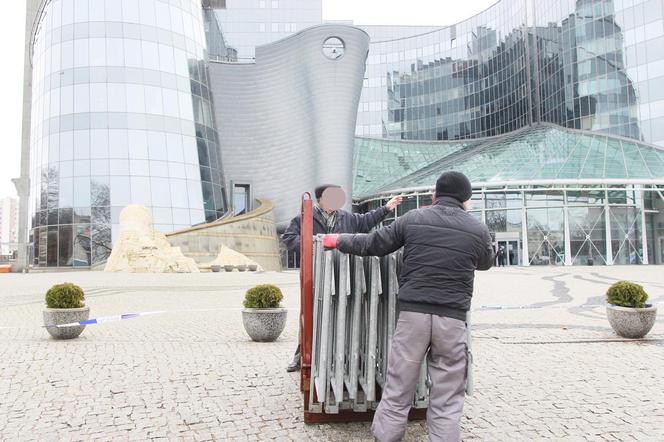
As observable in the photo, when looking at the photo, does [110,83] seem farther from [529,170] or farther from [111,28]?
[529,170]

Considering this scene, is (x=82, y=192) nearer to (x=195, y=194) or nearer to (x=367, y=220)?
(x=195, y=194)

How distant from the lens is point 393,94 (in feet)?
197

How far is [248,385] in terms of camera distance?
505cm

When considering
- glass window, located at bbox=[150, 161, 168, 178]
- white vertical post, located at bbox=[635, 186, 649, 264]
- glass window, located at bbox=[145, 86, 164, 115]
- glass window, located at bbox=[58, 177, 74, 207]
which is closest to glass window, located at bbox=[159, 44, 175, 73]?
glass window, located at bbox=[145, 86, 164, 115]

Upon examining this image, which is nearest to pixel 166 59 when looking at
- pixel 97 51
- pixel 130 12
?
pixel 130 12

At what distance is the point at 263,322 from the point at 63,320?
2956 millimetres

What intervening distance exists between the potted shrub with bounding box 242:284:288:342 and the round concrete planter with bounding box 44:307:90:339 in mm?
2476

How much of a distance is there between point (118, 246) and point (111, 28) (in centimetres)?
1557

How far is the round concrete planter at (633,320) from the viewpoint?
7.41 meters

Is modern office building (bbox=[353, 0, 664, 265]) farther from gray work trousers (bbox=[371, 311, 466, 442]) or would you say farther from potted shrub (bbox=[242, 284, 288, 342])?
gray work trousers (bbox=[371, 311, 466, 442])

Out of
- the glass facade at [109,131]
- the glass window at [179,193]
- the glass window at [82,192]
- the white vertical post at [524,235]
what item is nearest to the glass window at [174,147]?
the glass facade at [109,131]

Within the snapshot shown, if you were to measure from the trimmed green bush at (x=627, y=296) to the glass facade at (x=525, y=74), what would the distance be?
109 feet

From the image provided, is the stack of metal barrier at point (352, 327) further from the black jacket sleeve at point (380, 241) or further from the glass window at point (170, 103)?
the glass window at point (170, 103)

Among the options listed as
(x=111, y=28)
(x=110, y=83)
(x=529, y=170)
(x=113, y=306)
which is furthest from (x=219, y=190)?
(x=113, y=306)
